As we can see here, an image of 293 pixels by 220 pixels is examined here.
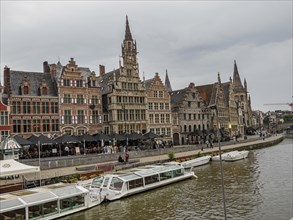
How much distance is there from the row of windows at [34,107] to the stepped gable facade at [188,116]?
2602 centimetres

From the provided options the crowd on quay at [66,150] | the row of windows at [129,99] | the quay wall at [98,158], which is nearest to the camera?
the quay wall at [98,158]

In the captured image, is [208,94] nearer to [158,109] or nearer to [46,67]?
[158,109]

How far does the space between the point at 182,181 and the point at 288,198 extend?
1077 centimetres

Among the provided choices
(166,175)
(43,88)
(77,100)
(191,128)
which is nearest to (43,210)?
(166,175)

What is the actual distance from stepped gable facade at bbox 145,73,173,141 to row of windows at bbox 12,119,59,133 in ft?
58.7

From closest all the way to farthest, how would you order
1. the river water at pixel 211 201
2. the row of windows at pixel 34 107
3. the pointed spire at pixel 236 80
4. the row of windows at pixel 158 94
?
the river water at pixel 211 201, the row of windows at pixel 34 107, the row of windows at pixel 158 94, the pointed spire at pixel 236 80

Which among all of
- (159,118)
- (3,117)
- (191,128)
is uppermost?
(159,118)

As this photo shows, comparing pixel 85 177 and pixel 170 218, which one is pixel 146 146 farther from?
pixel 170 218

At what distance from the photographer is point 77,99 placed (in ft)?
167

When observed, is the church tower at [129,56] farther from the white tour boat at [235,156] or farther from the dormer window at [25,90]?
the white tour boat at [235,156]

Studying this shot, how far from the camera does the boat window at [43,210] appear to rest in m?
20.5

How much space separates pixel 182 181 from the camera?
3275 centimetres

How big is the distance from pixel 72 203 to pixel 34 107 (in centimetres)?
2647

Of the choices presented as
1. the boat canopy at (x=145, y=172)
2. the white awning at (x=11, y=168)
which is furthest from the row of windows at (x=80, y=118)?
the white awning at (x=11, y=168)
